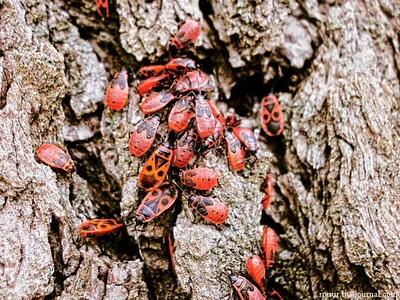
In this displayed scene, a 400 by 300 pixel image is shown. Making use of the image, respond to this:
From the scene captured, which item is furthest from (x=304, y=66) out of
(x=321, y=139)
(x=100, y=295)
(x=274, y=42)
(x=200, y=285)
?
(x=100, y=295)

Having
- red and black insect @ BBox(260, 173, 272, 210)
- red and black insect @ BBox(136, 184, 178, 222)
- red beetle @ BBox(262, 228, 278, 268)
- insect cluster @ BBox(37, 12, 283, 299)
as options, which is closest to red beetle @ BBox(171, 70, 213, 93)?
insect cluster @ BBox(37, 12, 283, 299)

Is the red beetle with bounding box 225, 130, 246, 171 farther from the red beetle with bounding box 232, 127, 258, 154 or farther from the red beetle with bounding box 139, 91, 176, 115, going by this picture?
the red beetle with bounding box 139, 91, 176, 115

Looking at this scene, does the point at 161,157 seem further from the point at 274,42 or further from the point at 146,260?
the point at 274,42

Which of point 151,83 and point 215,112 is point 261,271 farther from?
point 151,83

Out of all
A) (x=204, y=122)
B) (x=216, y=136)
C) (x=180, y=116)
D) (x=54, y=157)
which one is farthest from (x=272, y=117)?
(x=54, y=157)

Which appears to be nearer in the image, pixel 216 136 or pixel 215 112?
pixel 216 136

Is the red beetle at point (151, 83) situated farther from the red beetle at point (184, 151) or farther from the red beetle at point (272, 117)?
the red beetle at point (272, 117)

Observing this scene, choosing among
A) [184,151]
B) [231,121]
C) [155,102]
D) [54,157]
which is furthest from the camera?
[231,121]

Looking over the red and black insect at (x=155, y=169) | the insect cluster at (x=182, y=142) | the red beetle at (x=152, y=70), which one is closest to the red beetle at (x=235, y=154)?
the insect cluster at (x=182, y=142)
